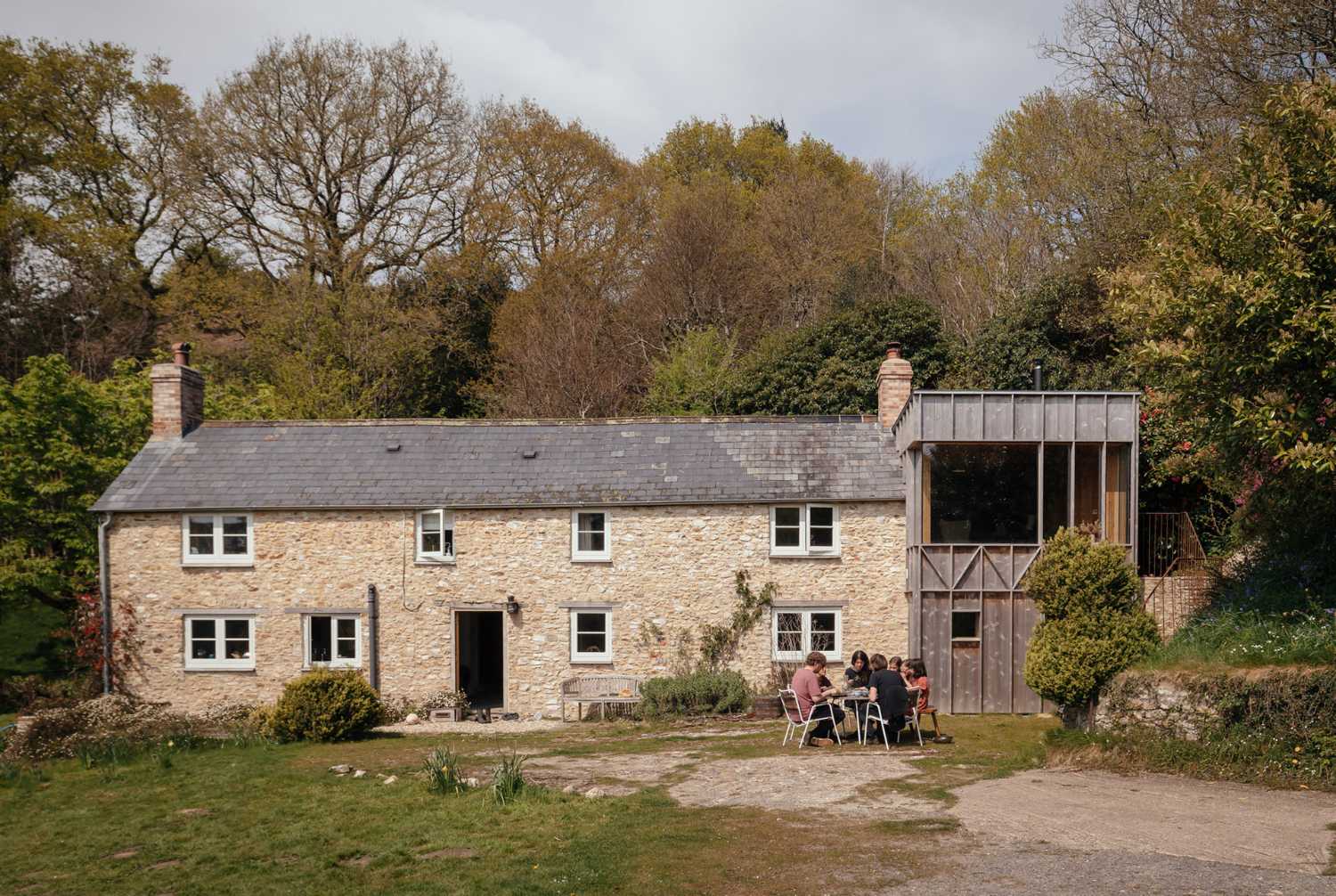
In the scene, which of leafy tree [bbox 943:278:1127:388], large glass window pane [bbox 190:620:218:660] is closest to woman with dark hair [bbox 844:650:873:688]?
large glass window pane [bbox 190:620:218:660]

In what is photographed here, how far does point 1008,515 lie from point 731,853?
15.1m

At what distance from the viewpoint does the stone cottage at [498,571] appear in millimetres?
22578

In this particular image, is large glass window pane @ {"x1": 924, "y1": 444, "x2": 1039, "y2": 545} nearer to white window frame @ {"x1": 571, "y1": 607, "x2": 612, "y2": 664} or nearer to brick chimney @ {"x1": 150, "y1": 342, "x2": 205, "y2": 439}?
white window frame @ {"x1": 571, "y1": 607, "x2": 612, "y2": 664}

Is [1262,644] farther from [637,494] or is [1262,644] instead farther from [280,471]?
[280,471]

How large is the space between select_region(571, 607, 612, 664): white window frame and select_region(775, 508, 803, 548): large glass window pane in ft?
13.5

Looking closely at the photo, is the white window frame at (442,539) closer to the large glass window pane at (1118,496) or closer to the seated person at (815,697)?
the seated person at (815,697)

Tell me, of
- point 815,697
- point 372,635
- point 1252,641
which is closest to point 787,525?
point 815,697

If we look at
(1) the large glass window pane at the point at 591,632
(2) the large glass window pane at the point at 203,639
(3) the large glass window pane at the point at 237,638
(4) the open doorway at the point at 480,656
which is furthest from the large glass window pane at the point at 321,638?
(1) the large glass window pane at the point at 591,632

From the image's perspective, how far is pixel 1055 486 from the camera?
23391 mm

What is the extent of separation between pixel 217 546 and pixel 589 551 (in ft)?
27.3

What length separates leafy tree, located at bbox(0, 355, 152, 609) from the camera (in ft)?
79.4

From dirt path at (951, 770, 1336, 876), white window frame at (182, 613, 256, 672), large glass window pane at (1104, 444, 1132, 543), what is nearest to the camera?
dirt path at (951, 770, 1336, 876)

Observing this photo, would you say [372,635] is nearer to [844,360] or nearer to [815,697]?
[815,697]

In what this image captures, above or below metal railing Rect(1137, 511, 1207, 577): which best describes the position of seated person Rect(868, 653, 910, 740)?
below
